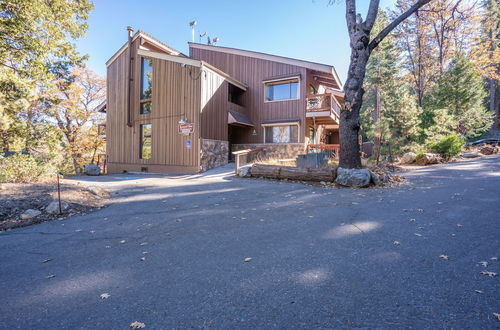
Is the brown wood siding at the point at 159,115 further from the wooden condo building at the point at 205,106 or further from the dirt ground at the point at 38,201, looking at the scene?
the dirt ground at the point at 38,201

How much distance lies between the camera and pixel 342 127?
8.12m

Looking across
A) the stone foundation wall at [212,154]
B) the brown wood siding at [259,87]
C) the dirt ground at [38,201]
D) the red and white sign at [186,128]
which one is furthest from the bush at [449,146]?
the dirt ground at [38,201]

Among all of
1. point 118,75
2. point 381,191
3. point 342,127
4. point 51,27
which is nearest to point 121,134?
point 118,75

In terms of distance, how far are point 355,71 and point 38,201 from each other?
9526 mm

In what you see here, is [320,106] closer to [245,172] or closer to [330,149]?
[330,149]

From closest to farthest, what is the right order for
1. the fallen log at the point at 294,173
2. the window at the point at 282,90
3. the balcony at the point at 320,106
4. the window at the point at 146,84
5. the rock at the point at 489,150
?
the fallen log at the point at 294,173, the balcony at the point at 320,106, the rock at the point at 489,150, the window at the point at 146,84, the window at the point at 282,90

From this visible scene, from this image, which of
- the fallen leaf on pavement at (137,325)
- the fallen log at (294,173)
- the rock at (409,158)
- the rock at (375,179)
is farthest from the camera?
the rock at (409,158)

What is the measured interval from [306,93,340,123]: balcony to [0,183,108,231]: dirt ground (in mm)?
11890

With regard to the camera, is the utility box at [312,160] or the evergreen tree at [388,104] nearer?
the utility box at [312,160]

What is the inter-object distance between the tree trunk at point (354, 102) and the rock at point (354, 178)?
1.63ft

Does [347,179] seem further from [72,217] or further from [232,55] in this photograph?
[232,55]

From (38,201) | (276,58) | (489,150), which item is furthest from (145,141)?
(489,150)

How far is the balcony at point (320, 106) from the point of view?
1414cm

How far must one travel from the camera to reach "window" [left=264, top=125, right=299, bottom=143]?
15.0 m
